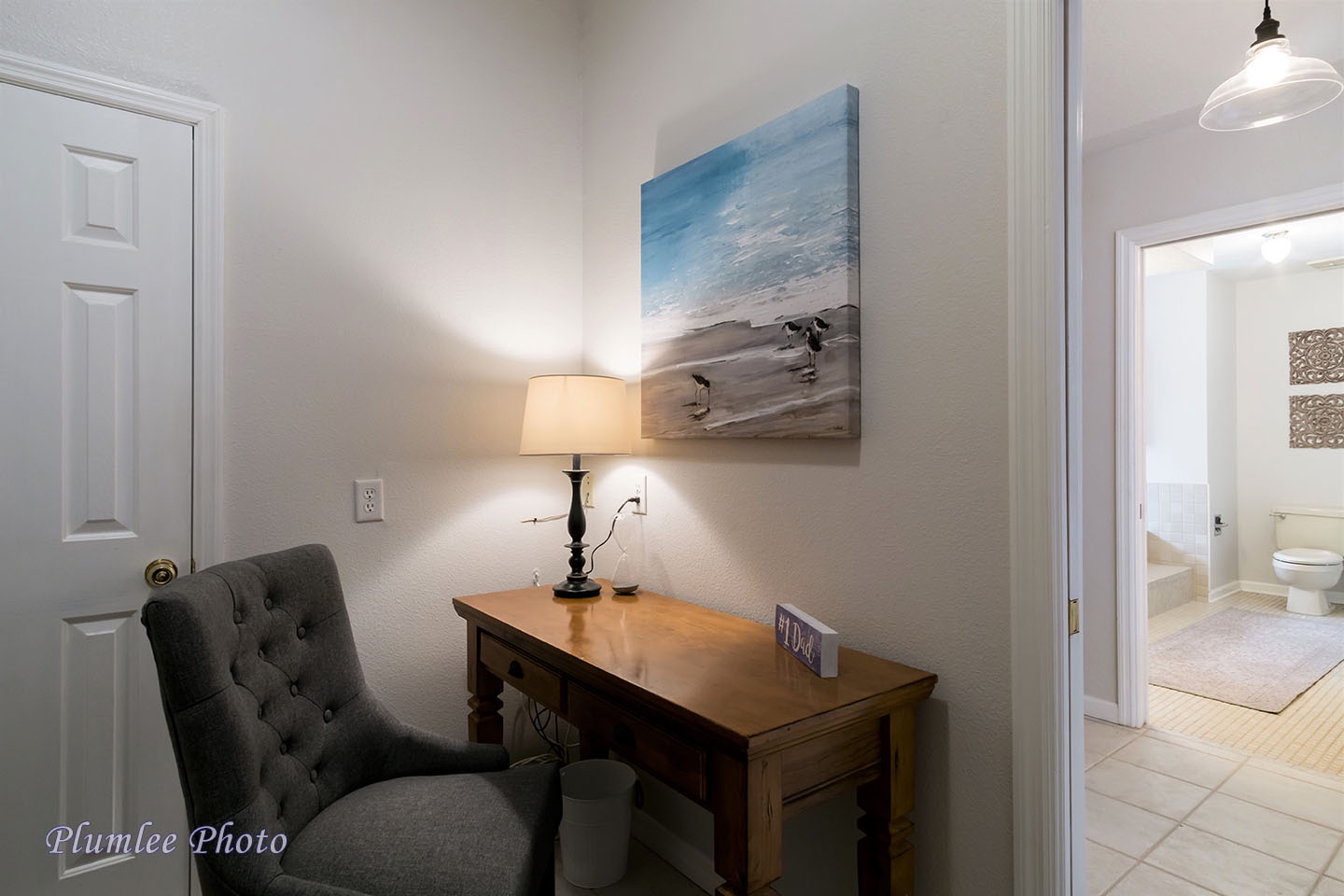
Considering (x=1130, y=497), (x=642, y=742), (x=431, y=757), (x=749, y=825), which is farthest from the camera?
(x=1130, y=497)

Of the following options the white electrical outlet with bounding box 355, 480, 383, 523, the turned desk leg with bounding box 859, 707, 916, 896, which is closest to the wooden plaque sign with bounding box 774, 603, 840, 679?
the turned desk leg with bounding box 859, 707, 916, 896

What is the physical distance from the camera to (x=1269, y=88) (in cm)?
180

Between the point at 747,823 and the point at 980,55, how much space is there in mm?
1408

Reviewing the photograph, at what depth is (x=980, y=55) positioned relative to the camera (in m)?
1.26

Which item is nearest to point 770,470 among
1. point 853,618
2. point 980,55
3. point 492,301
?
point 853,618

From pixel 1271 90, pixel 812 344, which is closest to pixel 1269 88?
pixel 1271 90

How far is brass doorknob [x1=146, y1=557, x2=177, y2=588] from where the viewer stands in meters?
1.61

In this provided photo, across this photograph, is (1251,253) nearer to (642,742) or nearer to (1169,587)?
(1169,587)

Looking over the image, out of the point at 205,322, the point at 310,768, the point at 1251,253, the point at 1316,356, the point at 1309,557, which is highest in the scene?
the point at 1251,253

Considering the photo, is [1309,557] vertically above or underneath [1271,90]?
underneath

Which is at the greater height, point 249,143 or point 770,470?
point 249,143

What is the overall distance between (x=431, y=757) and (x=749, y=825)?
2.60 feet

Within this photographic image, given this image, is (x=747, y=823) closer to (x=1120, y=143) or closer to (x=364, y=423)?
(x=364, y=423)

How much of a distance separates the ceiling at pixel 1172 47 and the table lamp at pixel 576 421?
1555 millimetres
